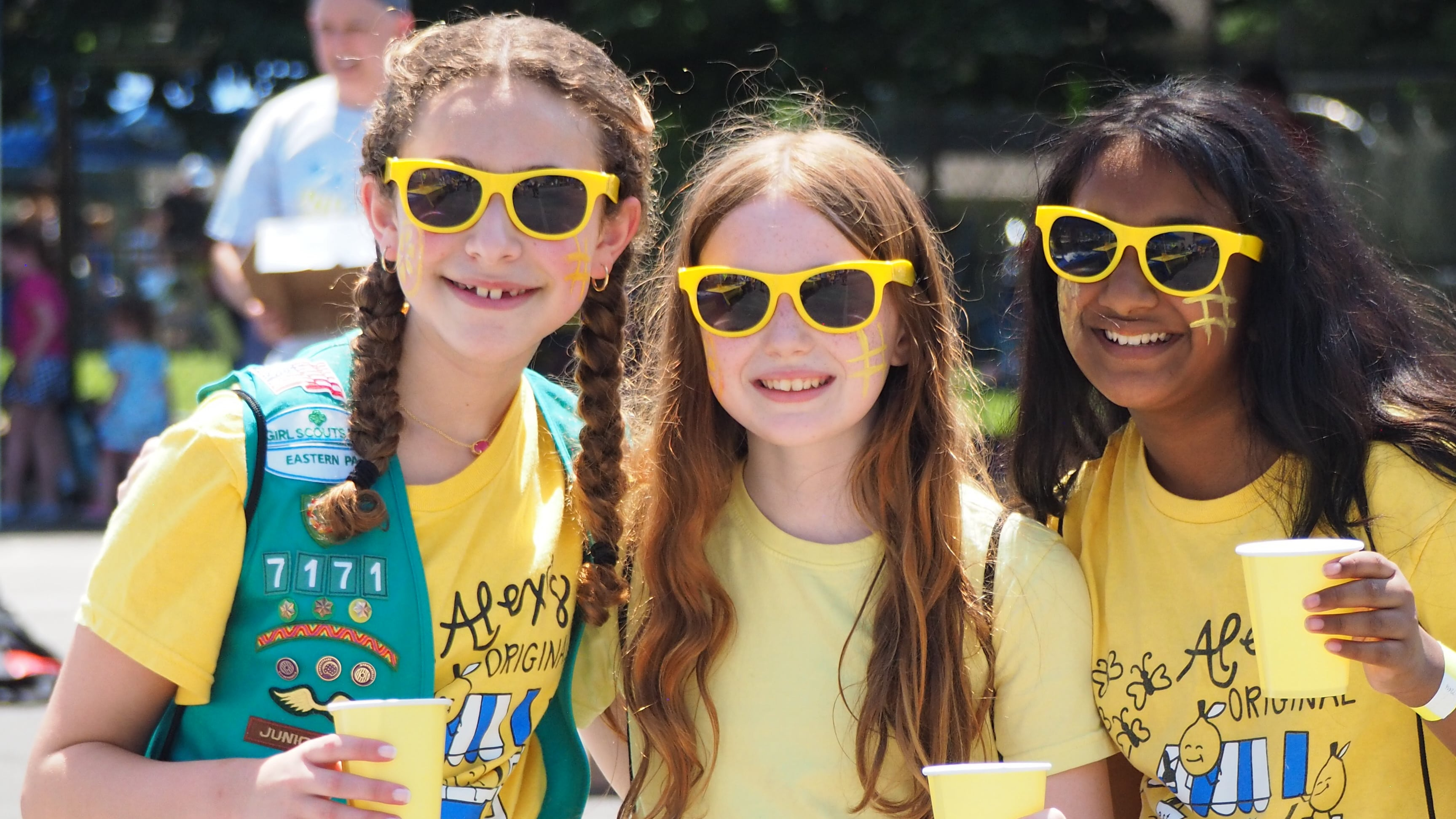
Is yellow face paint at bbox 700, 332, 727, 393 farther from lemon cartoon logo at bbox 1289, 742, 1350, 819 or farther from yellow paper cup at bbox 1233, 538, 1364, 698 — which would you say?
lemon cartoon logo at bbox 1289, 742, 1350, 819

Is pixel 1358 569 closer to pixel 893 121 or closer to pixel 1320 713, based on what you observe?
pixel 1320 713

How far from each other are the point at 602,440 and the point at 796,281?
0.50 m

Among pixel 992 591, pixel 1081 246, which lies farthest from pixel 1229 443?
pixel 992 591

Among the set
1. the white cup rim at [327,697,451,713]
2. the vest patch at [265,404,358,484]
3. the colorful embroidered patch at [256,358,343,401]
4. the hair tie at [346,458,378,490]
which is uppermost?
the colorful embroidered patch at [256,358,343,401]

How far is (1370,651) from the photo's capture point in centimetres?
225

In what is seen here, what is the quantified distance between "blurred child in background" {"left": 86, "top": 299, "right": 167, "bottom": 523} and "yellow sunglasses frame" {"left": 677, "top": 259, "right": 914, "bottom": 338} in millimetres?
8019

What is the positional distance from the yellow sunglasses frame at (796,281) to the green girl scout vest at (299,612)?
0.67 metres

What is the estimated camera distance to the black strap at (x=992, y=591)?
2621mm

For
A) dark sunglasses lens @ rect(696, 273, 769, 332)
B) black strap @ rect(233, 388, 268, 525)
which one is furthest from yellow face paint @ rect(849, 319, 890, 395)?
black strap @ rect(233, 388, 268, 525)

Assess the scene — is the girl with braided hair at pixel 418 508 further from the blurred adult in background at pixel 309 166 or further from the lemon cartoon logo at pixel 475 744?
the blurred adult in background at pixel 309 166

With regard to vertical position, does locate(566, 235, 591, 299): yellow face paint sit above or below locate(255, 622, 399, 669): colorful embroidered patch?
above

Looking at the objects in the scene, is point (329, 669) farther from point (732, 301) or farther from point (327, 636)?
point (732, 301)

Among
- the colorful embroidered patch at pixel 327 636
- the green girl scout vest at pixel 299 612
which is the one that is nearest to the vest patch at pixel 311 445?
the green girl scout vest at pixel 299 612

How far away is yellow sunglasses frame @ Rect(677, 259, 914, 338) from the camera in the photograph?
2664mm
